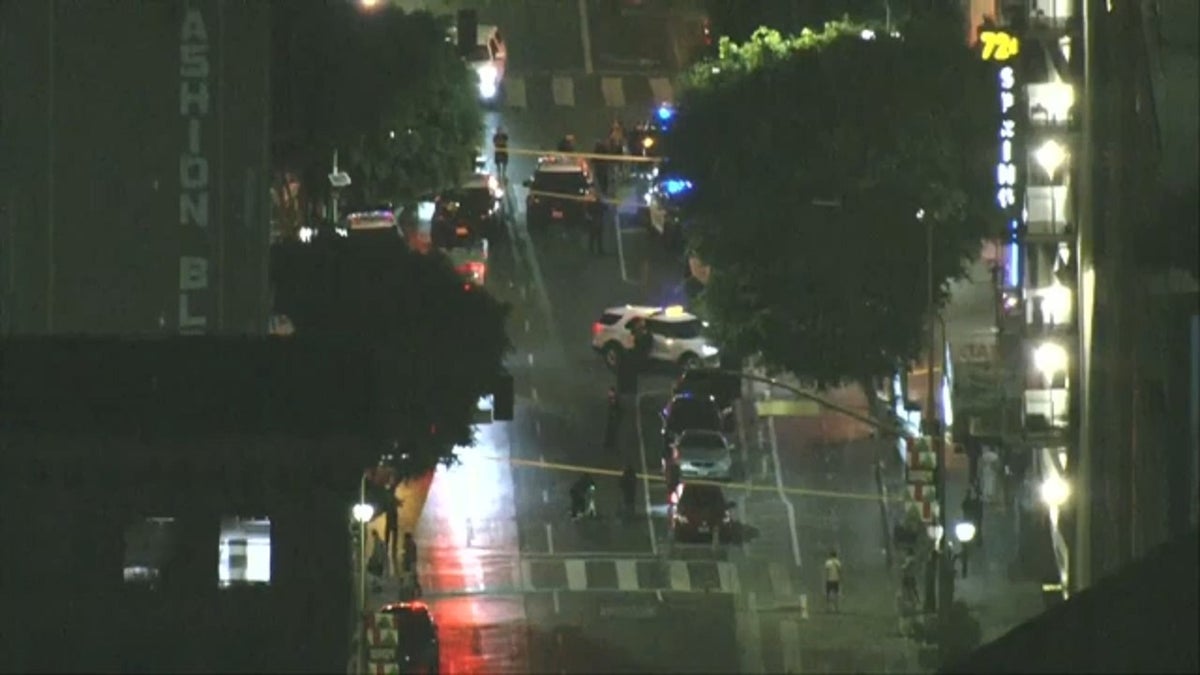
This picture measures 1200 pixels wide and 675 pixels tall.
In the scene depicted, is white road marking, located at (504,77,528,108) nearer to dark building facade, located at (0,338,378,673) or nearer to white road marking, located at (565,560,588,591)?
white road marking, located at (565,560,588,591)

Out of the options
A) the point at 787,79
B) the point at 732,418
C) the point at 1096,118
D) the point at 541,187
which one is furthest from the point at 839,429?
the point at 1096,118

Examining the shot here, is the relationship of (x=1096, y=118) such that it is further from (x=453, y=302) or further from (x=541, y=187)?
(x=541, y=187)

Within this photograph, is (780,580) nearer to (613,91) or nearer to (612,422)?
(612,422)

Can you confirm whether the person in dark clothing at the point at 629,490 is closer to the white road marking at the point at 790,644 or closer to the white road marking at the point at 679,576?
the white road marking at the point at 679,576

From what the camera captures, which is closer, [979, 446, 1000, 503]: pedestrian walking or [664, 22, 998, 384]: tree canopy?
[979, 446, 1000, 503]: pedestrian walking

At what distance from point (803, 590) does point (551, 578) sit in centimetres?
504

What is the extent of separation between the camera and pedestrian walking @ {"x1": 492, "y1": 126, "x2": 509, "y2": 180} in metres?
81.8

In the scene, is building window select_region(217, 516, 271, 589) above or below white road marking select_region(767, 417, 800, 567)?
below

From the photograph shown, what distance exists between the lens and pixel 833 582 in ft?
193

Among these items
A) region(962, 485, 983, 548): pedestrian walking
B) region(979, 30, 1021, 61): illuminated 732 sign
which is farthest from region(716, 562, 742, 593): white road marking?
region(979, 30, 1021, 61): illuminated 732 sign

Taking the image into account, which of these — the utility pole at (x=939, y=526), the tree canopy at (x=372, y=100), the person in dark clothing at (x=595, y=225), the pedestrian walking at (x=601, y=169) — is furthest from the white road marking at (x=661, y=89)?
the utility pole at (x=939, y=526)

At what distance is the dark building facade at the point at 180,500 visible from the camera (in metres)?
35.3

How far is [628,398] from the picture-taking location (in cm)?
7362

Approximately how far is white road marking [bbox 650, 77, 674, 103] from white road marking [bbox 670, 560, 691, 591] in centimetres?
2709
